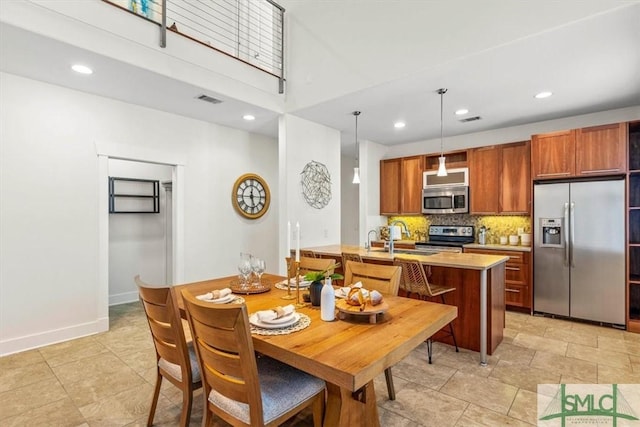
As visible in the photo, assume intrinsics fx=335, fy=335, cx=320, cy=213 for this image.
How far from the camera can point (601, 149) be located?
12.9 feet

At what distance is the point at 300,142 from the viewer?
182 inches

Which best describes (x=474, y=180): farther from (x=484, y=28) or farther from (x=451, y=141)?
(x=484, y=28)

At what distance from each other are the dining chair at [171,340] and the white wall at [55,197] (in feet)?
7.58

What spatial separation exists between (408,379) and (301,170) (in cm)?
291

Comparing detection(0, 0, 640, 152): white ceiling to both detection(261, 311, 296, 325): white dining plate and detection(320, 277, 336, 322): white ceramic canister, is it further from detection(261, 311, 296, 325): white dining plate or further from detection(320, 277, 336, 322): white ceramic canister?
detection(261, 311, 296, 325): white dining plate

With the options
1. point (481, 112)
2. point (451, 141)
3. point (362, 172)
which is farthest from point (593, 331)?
point (362, 172)

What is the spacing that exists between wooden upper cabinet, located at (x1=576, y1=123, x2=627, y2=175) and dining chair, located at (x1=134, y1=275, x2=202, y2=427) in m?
4.63

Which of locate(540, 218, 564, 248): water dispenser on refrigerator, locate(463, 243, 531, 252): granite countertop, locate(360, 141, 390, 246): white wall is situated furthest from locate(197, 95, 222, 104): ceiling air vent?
locate(540, 218, 564, 248): water dispenser on refrigerator

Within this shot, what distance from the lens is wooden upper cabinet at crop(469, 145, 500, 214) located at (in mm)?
5000

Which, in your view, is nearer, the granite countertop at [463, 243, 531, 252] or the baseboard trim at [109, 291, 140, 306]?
Result: the granite countertop at [463, 243, 531, 252]

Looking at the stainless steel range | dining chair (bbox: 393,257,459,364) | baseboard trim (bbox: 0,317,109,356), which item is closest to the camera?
dining chair (bbox: 393,257,459,364)

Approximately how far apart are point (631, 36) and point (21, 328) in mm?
5893

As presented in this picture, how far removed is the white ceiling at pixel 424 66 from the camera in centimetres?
259

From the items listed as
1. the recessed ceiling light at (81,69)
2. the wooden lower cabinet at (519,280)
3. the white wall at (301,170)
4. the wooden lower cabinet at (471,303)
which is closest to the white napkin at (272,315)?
the wooden lower cabinet at (471,303)
